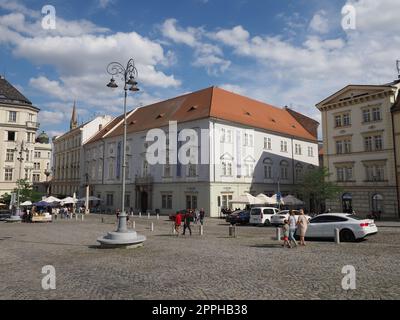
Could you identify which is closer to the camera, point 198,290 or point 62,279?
point 198,290

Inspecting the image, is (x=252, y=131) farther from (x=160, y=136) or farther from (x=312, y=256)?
(x=312, y=256)

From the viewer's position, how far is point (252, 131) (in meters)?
47.9

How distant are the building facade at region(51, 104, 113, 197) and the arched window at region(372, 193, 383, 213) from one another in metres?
50.8

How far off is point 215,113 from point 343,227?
27.1m

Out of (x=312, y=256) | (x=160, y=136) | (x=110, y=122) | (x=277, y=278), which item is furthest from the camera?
(x=110, y=122)

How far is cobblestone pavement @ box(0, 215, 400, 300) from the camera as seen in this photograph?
842 centimetres

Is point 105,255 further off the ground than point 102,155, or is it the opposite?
point 102,155

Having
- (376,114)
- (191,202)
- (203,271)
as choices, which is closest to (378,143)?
(376,114)

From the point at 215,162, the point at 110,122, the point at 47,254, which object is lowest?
the point at 47,254

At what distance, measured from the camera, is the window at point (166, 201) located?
45.9m

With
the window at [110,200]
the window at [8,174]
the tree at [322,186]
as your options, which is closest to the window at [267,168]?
the tree at [322,186]

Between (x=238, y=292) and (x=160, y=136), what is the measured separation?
40458mm
